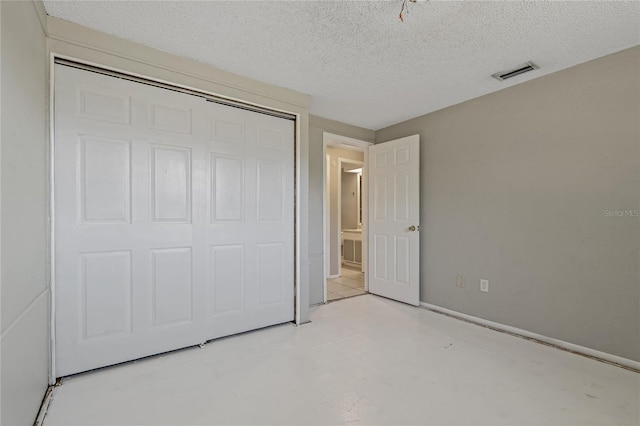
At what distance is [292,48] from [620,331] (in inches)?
128

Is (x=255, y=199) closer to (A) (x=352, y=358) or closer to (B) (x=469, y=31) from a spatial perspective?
(A) (x=352, y=358)

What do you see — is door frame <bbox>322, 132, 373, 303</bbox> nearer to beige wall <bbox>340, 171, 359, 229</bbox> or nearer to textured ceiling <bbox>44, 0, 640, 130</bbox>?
textured ceiling <bbox>44, 0, 640, 130</bbox>

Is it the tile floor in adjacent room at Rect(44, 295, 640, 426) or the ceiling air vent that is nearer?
the tile floor in adjacent room at Rect(44, 295, 640, 426)

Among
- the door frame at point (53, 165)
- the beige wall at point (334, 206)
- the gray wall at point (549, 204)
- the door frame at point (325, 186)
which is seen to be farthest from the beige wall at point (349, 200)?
the door frame at point (53, 165)

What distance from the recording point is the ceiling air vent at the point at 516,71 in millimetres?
2447

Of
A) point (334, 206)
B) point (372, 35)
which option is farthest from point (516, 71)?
point (334, 206)

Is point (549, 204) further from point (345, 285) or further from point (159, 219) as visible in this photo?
point (159, 219)

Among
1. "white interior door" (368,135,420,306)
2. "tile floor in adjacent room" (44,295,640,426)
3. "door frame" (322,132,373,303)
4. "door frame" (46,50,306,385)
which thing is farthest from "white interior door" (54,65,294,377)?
"white interior door" (368,135,420,306)

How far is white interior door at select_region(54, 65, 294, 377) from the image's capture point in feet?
6.51

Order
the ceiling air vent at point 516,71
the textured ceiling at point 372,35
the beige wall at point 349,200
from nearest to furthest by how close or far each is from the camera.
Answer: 1. the textured ceiling at point 372,35
2. the ceiling air vent at point 516,71
3. the beige wall at point 349,200

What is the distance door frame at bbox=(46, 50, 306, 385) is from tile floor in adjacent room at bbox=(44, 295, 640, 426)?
394 millimetres

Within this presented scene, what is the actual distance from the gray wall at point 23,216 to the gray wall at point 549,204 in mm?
3503

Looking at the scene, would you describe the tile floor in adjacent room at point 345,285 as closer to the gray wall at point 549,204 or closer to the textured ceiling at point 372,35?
the gray wall at point 549,204

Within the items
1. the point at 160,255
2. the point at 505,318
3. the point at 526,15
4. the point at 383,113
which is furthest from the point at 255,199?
the point at 505,318
